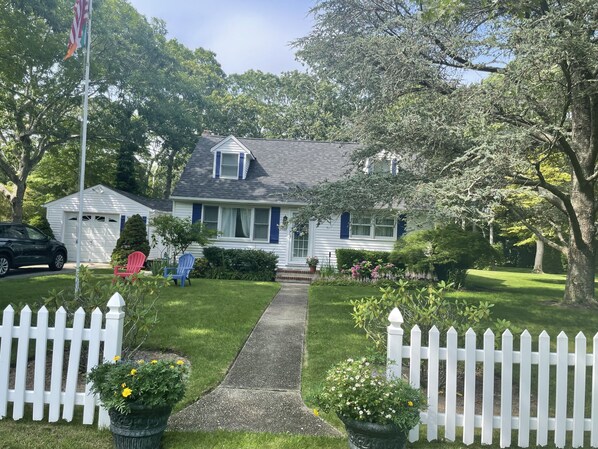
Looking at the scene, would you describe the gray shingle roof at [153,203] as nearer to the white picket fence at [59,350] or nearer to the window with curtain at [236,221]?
the window with curtain at [236,221]

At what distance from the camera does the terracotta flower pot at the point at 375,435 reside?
285 cm

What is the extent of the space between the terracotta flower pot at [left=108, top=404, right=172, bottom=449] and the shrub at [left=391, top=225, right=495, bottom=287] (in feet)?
36.5

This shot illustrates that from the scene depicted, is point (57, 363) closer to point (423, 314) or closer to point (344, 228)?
point (423, 314)

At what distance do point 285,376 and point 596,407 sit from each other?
2987mm

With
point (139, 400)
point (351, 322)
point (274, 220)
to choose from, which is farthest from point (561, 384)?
point (274, 220)

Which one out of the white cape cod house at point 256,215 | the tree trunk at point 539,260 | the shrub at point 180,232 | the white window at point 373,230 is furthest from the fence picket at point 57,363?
the tree trunk at point 539,260

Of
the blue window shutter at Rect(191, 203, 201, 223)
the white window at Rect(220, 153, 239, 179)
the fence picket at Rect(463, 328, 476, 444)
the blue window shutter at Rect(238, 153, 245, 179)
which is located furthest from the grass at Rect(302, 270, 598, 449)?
the white window at Rect(220, 153, 239, 179)

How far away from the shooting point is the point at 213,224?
16.6 metres

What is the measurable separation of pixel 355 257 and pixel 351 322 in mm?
7394

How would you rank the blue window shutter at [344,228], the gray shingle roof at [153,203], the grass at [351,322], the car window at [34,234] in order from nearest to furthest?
the grass at [351,322]
the car window at [34,234]
the blue window shutter at [344,228]
the gray shingle roof at [153,203]

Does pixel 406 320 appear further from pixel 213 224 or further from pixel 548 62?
pixel 213 224

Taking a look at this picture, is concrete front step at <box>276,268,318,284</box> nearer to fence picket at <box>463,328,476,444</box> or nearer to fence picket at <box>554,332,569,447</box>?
fence picket at <box>463,328,476,444</box>

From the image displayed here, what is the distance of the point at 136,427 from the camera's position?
119 inches

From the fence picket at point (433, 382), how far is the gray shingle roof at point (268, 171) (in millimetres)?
12249
